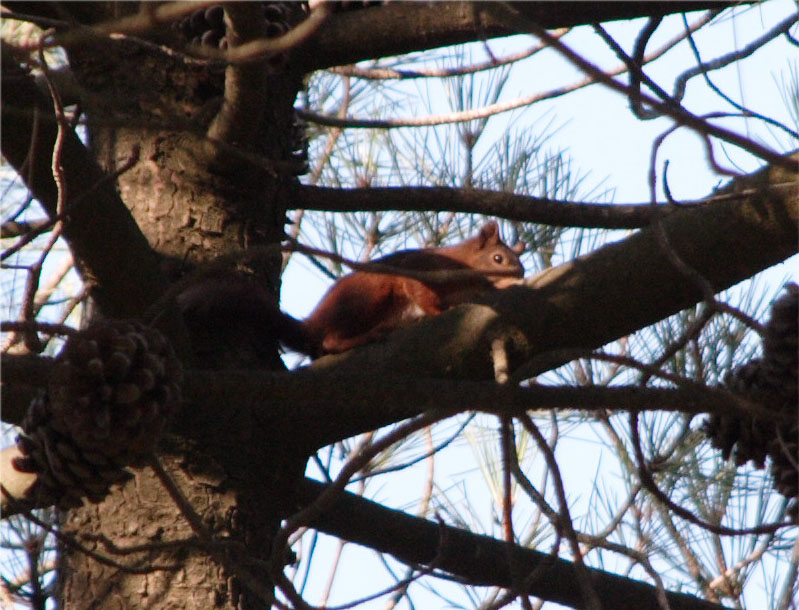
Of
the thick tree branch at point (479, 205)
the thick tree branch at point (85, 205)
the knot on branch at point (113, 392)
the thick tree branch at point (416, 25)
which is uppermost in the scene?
the thick tree branch at point (416, 25)

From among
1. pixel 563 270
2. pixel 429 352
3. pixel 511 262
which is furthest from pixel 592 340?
pixel 511 262

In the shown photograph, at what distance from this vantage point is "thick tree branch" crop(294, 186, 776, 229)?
169 centimetres

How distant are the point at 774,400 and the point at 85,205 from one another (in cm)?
84

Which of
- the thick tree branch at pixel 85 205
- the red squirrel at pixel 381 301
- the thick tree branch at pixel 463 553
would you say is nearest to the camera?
the thick tree branch at pixel 85 205

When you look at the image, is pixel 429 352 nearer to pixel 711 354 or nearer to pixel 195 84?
pixel 195 84

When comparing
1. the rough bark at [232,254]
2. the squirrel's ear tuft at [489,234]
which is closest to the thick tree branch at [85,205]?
the rough bark at [232,254]

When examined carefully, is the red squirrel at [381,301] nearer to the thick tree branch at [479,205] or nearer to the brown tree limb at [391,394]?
the thick tree branch at [479,205]

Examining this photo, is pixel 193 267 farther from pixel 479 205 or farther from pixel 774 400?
pixel 774 400

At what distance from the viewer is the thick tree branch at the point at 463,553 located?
5.46ft

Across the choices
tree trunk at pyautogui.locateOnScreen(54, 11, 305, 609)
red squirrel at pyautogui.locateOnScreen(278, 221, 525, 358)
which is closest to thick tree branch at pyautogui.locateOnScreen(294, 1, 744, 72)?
tree trunk at pyautogui.locateOnScreen(54, 11, 305, 609)

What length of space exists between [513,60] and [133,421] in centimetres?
126

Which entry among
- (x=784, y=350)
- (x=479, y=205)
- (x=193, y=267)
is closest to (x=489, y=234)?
(x=479, y=205)

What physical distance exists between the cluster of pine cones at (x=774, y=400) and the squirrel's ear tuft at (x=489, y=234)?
1.72 metres

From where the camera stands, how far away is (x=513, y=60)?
214cm
